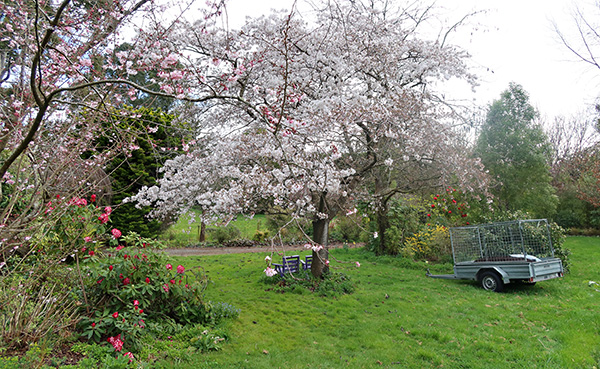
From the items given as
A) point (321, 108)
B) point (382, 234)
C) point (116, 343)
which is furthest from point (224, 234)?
point (116, 343)

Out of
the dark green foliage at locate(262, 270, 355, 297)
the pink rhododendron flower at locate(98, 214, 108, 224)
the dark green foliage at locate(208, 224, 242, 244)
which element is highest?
the pink rhododendron flower at locate(98, 214, 108, 224)

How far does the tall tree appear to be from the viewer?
12.7 meters

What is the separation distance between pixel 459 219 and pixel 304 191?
7.67 meters

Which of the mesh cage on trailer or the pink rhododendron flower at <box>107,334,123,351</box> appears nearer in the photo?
the pink rhododendron flower at <box>107,334,123,351</box>

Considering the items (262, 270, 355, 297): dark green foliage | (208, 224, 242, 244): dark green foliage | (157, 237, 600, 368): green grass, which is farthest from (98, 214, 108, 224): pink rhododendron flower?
(208, 224, 242, 244): dark green foliage

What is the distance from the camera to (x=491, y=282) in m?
7.19

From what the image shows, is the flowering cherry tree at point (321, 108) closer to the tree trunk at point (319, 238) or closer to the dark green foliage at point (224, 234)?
the tree trunk at point (319, 238)

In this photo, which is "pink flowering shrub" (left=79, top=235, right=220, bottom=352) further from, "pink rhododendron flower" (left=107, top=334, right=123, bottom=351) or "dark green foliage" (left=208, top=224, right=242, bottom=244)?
"dark green foliage" (left=208, top=224, right=242, bottom=244)

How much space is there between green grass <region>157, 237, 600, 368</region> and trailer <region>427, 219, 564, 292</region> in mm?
356

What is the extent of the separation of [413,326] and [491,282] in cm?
Result: 319

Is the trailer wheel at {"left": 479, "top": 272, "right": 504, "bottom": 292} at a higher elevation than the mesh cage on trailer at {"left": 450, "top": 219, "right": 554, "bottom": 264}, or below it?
below

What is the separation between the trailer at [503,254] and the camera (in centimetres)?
672

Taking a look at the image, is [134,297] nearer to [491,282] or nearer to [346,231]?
[491,282]

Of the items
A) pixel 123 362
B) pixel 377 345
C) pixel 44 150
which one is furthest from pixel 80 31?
pixel 377 345
